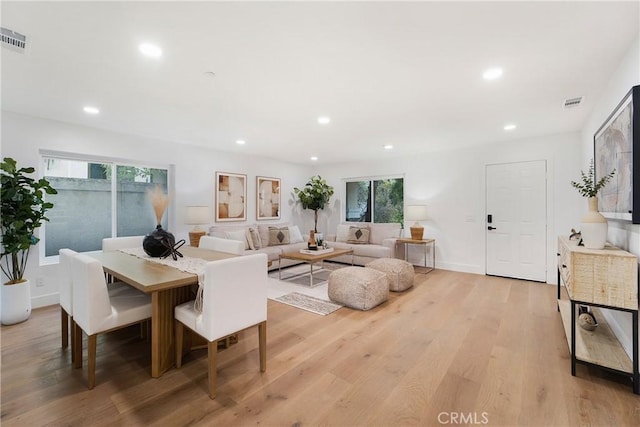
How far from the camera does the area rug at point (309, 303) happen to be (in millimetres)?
3367

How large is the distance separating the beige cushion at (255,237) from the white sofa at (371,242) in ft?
5.02

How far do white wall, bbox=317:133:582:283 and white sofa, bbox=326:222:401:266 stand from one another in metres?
0.75

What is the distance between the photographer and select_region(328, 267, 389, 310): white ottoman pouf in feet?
11.1

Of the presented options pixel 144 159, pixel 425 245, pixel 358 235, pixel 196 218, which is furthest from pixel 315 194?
pixel 144 159

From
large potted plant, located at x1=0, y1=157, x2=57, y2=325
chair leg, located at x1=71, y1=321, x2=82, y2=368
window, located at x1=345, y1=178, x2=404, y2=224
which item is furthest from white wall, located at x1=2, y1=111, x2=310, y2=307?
chair leg, located at x1=71, y1=321, x2=82, y2=368

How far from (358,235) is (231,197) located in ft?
9.23

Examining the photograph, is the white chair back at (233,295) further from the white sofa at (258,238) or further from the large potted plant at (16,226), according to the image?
the white sofa at (258,238)

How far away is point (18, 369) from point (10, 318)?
4.32 feet

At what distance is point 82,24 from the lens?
5.69 ft

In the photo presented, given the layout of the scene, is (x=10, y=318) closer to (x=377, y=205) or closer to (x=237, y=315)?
(x=237, y=315)

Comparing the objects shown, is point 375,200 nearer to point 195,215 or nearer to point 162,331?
point 195,215

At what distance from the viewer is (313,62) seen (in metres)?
2.18

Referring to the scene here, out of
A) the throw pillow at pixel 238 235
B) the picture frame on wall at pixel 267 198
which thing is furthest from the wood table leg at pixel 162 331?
the picture frame on wall at pixel 267 198

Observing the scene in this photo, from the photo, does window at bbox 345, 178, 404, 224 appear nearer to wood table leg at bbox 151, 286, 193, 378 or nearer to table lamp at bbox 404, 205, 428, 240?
table lamp at bbox 404, 205, 428, 240
